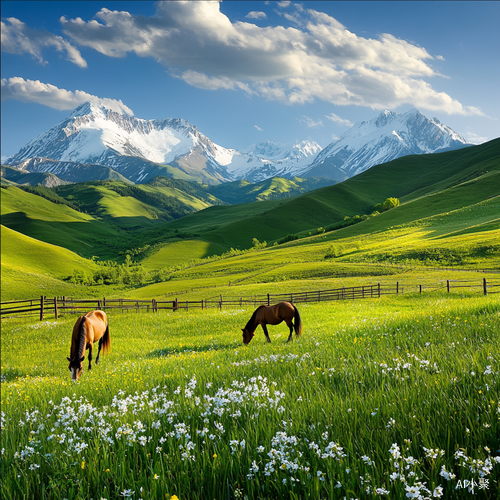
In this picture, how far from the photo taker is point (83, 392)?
631 centimetres

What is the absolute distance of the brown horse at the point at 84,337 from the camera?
41.5 ft

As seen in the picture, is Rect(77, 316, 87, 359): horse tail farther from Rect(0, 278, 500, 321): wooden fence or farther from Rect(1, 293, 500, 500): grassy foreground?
Rect(0, 278, 500, 321): wooden fence

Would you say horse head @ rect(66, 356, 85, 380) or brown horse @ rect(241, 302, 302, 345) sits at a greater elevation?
brown horse @ rect(241, 302, 302, 345)

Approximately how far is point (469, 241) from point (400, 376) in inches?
3840

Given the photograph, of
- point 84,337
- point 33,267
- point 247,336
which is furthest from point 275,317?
point 33,267

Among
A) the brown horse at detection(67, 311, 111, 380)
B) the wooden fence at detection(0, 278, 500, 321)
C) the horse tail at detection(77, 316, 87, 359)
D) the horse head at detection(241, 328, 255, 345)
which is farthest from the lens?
the wooden fence at detection(0, 278, 500, 321)

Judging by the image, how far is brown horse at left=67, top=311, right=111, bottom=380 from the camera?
41.5 ft

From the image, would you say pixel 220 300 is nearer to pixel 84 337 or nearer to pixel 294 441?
pixel 84 337

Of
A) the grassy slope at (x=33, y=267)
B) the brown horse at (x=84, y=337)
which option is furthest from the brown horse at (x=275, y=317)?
the grassy slope at (x=33, y=267)

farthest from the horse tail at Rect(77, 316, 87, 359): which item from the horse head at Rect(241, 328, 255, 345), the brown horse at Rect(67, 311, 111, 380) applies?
the horse head at Rect(241, 328, 255, 345)

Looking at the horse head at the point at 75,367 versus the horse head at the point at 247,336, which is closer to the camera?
the horse head at the point at 75,367

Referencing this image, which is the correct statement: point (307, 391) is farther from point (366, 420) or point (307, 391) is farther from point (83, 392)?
point (83, 392)

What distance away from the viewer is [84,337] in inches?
541

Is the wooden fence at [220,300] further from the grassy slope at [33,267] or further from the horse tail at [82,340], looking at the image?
the grassy slope at [33,267]
